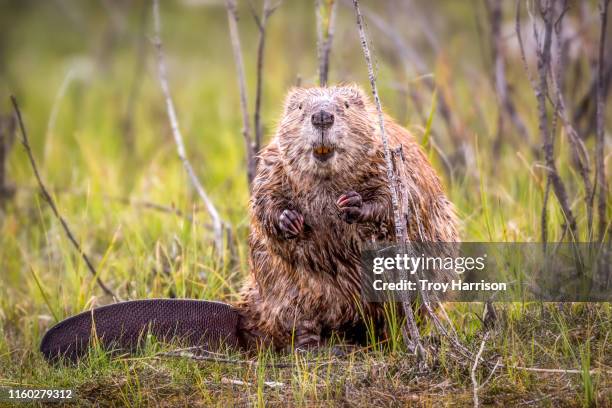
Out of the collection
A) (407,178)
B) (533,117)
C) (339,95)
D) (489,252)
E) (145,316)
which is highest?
(533,117)

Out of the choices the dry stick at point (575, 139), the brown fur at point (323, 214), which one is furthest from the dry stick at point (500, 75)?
the brown fur at point (323, 214)

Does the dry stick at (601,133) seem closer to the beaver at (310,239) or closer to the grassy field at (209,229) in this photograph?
the grassy field at (209,229)

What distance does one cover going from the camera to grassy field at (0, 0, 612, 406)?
→ 259 cm

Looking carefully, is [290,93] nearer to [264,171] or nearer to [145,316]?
[264,171]

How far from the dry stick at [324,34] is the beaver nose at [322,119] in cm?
82

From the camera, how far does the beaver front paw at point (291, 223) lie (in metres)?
2.90

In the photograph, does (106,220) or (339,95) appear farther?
(106,220)

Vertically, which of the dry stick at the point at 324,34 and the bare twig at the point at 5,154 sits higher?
the dry stick at the point at 324,34

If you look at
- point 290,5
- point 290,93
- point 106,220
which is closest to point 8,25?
point 290,5

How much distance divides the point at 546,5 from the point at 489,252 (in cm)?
100

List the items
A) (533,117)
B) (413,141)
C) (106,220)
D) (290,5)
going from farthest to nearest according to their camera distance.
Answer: (290,5)
(533,117)
(106,220)
(413,141)

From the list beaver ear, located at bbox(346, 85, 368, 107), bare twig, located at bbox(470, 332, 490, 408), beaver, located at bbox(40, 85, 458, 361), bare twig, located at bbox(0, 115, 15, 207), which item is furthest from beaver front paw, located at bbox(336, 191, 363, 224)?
bare twig, located at bbox(0, 115, 15, 207)

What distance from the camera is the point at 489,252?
130 inches

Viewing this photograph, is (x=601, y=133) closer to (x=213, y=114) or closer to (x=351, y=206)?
(x=351, y=206)
